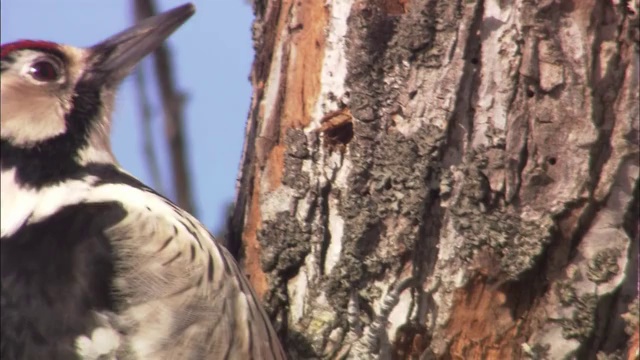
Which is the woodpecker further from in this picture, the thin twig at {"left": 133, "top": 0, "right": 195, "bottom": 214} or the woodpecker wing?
the thin twig at {"left": 133, "top": 0, "right": 195, "bottom": 214}

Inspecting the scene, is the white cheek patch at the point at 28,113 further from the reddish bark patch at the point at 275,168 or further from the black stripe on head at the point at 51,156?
the reddish bark patch at the point at 275,168

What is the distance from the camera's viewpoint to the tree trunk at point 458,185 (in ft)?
6.70

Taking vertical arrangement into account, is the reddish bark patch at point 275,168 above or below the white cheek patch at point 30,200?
above

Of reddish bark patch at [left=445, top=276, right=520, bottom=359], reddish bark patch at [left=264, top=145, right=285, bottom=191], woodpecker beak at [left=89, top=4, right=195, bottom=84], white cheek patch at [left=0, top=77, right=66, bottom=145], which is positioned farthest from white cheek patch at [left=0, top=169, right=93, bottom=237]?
reddish bark patch at [left=445, top=276, right=520, bottom=359]

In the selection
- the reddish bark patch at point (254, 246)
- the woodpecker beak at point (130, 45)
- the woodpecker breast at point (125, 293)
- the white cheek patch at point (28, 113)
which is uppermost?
the woodpecker beak at point (130, 45)

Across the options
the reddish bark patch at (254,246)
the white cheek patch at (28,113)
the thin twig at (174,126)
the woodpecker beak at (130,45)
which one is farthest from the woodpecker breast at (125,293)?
the thin twig at (174,126)

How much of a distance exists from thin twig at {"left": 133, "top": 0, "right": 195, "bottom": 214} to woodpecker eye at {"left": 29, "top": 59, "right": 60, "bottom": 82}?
1.02 meters

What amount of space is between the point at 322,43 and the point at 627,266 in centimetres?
103

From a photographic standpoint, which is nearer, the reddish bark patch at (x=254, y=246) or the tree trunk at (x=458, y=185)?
the tree trunk at (x=458, y=185)

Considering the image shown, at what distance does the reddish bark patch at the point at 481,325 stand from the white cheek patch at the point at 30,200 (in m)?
1.19

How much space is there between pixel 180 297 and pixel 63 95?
967mm

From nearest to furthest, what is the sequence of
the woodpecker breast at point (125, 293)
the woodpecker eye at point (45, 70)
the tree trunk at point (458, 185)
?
the tree trunk at point (458, 185)
the woodpecker breast at point (125, 293)
the woodpecker eye at point (45, 70)

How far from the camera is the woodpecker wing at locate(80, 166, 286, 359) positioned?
2.21 metres

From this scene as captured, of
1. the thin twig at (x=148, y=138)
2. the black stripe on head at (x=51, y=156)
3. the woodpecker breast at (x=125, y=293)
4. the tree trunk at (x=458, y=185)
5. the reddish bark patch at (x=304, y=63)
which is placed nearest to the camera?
the tree trunk at (x=458, y=185)
